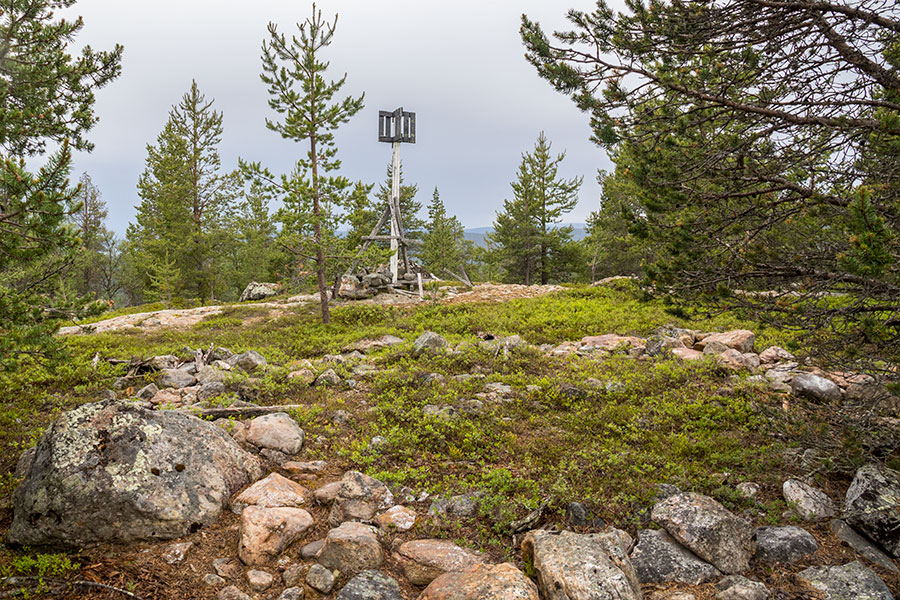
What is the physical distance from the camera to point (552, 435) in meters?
6.18

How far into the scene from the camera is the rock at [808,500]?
4.23 meters

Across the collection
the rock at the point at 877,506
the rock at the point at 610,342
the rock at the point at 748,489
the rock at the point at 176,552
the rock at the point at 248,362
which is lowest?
the rock at the point at 176,552

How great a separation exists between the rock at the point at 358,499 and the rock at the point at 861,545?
4.07 meters

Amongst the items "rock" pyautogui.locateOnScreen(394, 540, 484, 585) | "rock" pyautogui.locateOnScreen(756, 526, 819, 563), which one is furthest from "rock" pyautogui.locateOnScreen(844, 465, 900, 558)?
"rock" pyautogui.locateOnScreen(394, 540, 484, 585)

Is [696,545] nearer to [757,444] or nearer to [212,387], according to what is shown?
[757,444]

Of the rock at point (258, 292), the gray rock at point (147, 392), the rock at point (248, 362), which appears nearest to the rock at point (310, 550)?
the gray rock at point (147, 392)

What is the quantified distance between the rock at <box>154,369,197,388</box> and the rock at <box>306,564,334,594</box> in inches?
231

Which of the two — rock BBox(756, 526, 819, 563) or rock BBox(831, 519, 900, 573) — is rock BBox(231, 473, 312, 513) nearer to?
rock BBox(756, 526, 819, 563)

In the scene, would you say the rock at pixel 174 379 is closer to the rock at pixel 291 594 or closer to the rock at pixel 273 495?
the rock at pixel 273 495

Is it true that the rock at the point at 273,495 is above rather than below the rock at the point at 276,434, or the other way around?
below

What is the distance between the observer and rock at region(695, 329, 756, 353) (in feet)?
31.1

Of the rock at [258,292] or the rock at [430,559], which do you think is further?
the rock at [258,292]

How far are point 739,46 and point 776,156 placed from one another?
48.2 inches

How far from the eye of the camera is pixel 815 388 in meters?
6.71
